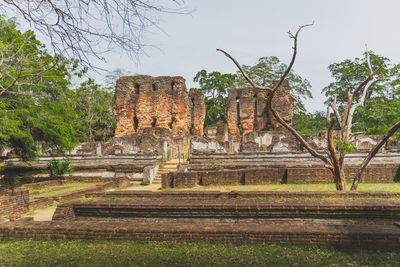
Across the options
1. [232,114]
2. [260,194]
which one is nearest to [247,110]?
[232,114]

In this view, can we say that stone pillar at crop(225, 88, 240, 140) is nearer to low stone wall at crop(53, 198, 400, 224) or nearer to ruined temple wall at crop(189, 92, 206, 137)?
ruined temple wall at crop(189, 92, 206, 137)

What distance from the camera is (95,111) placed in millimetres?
28297

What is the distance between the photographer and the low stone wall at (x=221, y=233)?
2992mm

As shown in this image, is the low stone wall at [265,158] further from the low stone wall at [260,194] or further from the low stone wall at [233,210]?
the low stone wall at [233,210]

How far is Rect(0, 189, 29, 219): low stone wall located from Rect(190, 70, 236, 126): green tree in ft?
89.9

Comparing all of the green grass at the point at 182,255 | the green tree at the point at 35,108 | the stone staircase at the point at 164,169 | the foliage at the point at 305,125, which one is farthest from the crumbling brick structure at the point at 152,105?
the green grass at the point at 182,255

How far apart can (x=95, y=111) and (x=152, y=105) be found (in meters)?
8.99

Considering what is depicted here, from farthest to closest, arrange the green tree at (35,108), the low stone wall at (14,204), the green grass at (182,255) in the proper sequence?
the green tree at (35,108) < the low stone wall at (14,204) < the green grass at (182,255)

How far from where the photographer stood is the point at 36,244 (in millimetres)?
3357

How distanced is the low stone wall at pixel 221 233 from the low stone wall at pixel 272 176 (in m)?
4.93

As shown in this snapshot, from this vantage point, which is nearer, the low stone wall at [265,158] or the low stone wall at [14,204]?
the low stone wall at [14,204]

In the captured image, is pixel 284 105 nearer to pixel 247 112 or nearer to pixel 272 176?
pixel 247 112

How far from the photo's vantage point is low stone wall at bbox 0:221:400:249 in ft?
9.82

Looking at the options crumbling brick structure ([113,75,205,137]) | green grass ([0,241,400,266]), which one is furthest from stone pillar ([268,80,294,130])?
green grass ([0,241,400,266])
